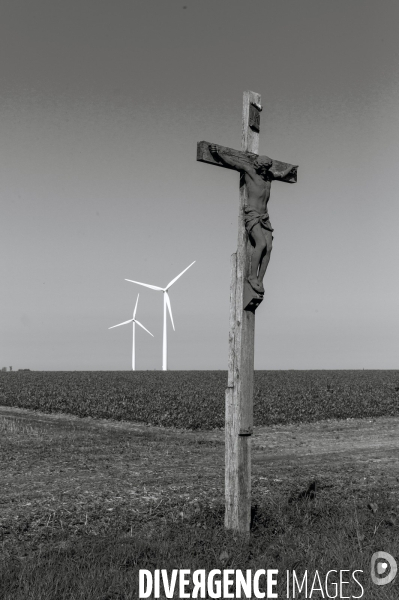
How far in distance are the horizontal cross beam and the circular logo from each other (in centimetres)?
424

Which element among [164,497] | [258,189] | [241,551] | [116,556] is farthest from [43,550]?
[258,189]

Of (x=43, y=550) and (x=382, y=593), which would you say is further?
(x=43, y=550)

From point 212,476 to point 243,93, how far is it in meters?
6.11

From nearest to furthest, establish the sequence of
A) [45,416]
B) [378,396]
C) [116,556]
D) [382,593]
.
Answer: [382,593] < [116,556] < [45,416] < [378,396]

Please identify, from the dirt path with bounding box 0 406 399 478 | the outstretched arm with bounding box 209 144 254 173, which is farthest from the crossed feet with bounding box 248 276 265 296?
the dirt path with bounding box 0 406 399 478

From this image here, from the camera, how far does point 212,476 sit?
431 inches

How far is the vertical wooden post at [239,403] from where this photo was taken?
727 centimetres

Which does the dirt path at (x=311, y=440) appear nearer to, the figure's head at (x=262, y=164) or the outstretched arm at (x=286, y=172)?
the outstretched arm at (x=286, y=172)

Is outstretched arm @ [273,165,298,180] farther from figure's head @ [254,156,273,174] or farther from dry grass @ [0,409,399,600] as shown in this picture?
dry grass @ [0,409,399,600]

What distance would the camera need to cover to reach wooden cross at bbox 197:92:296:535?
23.9 feet

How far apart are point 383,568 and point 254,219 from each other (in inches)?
147

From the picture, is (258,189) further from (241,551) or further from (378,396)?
(378,396)

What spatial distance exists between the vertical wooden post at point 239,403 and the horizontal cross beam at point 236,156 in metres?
0.88

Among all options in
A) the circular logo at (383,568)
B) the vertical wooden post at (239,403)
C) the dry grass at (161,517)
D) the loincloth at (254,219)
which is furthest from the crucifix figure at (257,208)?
the circular logo at (383,568)
